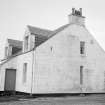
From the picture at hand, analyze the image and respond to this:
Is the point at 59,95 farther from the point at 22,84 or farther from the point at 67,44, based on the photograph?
the point at 67,44

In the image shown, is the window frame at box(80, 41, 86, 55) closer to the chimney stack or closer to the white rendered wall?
the white rendered wall

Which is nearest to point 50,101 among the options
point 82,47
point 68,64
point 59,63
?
point 59,63

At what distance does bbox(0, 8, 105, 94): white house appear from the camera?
20172 millimetres

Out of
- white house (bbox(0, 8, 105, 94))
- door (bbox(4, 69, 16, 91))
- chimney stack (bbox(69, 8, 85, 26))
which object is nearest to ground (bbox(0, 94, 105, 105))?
white house (bbox(0, 8, 105, 94))

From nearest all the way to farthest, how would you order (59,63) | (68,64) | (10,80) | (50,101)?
(50,101) → (59,63) → (68,64) → (10,80)

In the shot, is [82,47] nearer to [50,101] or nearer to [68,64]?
[68,64]

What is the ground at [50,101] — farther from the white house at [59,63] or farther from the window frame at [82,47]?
the window frame at [82,47]

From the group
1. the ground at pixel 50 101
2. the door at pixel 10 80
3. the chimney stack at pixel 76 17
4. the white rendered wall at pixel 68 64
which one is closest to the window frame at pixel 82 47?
the white rendered wall at pixel 68 64

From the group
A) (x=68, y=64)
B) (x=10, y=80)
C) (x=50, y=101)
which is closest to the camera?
(x=50, y=101)

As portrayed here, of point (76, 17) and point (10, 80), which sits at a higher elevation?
point (76, 17)

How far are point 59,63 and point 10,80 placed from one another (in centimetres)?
720

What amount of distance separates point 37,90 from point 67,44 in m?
6.71

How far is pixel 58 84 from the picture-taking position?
20906 mm

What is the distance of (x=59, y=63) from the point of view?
2122 cm
